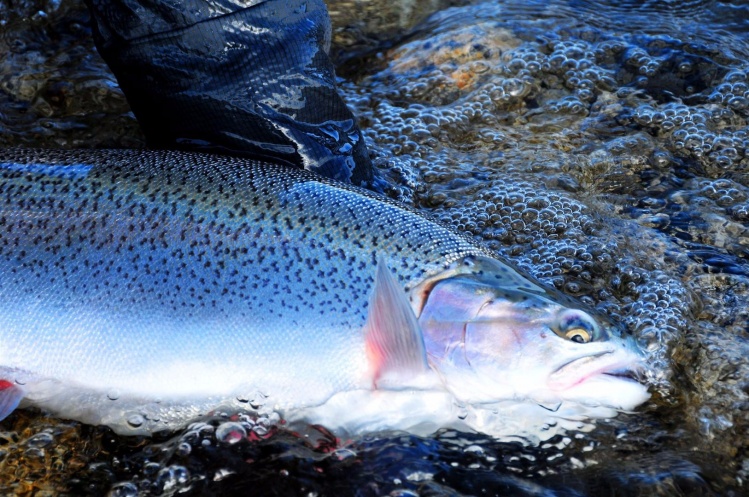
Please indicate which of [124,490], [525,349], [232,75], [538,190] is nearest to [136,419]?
[124,490]

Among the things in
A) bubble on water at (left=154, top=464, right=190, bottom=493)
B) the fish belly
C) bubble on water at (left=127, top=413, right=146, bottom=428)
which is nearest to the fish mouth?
the fish belly

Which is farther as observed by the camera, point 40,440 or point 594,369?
point 40,440

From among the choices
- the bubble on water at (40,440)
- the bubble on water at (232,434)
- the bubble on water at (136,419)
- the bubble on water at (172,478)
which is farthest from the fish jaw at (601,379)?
the bubble on water at (40,440)

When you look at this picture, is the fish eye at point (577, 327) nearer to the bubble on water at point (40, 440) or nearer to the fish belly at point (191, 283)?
the fish belly at point (191, 283)

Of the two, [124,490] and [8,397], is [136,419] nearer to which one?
[124,490]

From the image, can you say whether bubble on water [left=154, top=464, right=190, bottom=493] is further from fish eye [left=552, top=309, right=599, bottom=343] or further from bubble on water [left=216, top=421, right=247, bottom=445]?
fish eye [left=552, top=309, right=599, bottom=343]

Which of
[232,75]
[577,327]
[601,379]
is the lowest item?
[601,379]

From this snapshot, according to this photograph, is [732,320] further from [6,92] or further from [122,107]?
[6,92]
